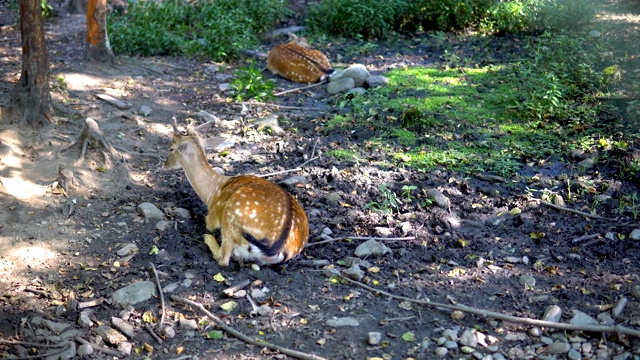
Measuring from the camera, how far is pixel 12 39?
11617mm

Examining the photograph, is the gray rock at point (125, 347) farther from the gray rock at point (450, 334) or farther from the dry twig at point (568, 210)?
the dry twig at point (568, 210)

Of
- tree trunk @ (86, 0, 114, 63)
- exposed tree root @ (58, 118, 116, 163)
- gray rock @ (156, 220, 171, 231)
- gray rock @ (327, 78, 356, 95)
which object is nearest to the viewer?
gray rock @ (156, 220, 171, 231)

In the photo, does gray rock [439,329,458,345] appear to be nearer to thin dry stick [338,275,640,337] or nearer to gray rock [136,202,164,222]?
thin dry stick [338,275,640,337]

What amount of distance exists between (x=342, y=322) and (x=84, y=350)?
182cm

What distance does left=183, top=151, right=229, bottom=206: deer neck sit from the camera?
638cm

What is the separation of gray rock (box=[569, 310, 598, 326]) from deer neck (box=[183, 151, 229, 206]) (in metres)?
3.25

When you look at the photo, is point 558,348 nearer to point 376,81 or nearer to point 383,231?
point 383,231

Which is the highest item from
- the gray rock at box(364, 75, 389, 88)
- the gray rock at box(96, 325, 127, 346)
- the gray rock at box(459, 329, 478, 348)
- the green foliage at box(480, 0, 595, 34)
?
the green foliage at box(480, 0, 595, 34)

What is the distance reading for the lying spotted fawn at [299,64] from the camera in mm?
10055

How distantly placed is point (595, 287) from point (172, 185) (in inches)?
163

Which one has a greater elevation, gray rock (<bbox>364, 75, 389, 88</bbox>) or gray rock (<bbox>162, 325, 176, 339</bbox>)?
gray rock (<bbox>364, 75, 389, 88</bbox>)

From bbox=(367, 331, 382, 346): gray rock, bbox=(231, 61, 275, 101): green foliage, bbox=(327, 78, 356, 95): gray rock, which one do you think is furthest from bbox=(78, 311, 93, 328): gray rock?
bbox=(327, 78, 356, 95): gray rock

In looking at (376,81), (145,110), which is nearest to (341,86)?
(376,81)

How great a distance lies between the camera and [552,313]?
488 centimetres
